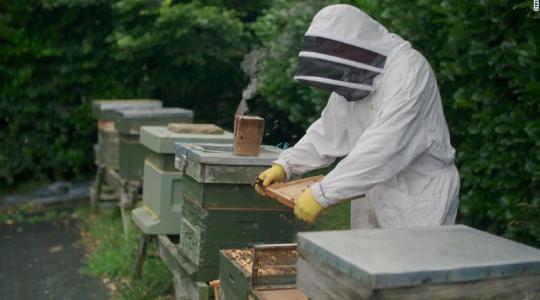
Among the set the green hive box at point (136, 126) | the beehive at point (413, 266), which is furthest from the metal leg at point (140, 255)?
the beehive at point (413, 266)

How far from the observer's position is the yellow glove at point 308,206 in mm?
2764

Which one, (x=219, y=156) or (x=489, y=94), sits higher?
(x=489, y=94)

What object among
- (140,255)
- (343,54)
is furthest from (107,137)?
(343,54)

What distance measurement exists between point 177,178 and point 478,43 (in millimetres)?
2080

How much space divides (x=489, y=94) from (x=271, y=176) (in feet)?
4.68

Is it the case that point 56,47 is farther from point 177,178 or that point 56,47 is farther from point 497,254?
point 497,254

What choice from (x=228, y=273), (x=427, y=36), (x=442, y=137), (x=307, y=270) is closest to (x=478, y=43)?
(x=427, y=36)

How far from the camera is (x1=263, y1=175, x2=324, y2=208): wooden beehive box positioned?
2961mm

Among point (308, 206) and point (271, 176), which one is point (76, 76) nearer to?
point (271, 176)

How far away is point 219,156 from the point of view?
382 centimetres

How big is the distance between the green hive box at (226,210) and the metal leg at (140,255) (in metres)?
1.50

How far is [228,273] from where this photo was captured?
338cm

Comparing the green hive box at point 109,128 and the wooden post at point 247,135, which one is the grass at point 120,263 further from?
the wooden post at point 247,135

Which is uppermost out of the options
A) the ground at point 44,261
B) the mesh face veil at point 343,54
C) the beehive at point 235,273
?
the mesh face veil at point 343,54
